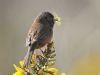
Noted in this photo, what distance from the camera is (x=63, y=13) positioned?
962cm

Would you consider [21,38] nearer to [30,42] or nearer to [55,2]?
[55,2]

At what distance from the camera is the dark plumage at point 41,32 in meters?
3.17

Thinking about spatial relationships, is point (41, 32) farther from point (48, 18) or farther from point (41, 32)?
point (48, 18)

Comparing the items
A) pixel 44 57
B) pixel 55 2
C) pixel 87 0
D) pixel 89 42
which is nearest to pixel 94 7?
pixel 87 0

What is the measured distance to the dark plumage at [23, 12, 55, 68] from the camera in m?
3.17

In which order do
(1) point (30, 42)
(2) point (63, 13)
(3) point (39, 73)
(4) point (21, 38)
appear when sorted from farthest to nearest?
(2) point (63, 13)
(4) point (21, 38)
(1) point (30, 42)
(3) point (39, 73)

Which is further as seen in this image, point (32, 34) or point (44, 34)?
point (44, 34)

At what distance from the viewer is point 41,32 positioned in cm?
325

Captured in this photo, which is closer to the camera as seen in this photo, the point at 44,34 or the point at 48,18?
the point at 48,18

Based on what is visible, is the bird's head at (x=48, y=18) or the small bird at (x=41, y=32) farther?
the small bird at (x=41, y=32)

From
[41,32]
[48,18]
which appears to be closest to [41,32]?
[41,32]

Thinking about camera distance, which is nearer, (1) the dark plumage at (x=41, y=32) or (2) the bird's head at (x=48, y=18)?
(2) the bird's head at (x=48, y=18)

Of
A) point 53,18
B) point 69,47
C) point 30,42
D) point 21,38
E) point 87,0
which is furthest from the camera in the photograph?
point 87,0

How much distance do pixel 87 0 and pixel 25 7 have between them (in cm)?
124
